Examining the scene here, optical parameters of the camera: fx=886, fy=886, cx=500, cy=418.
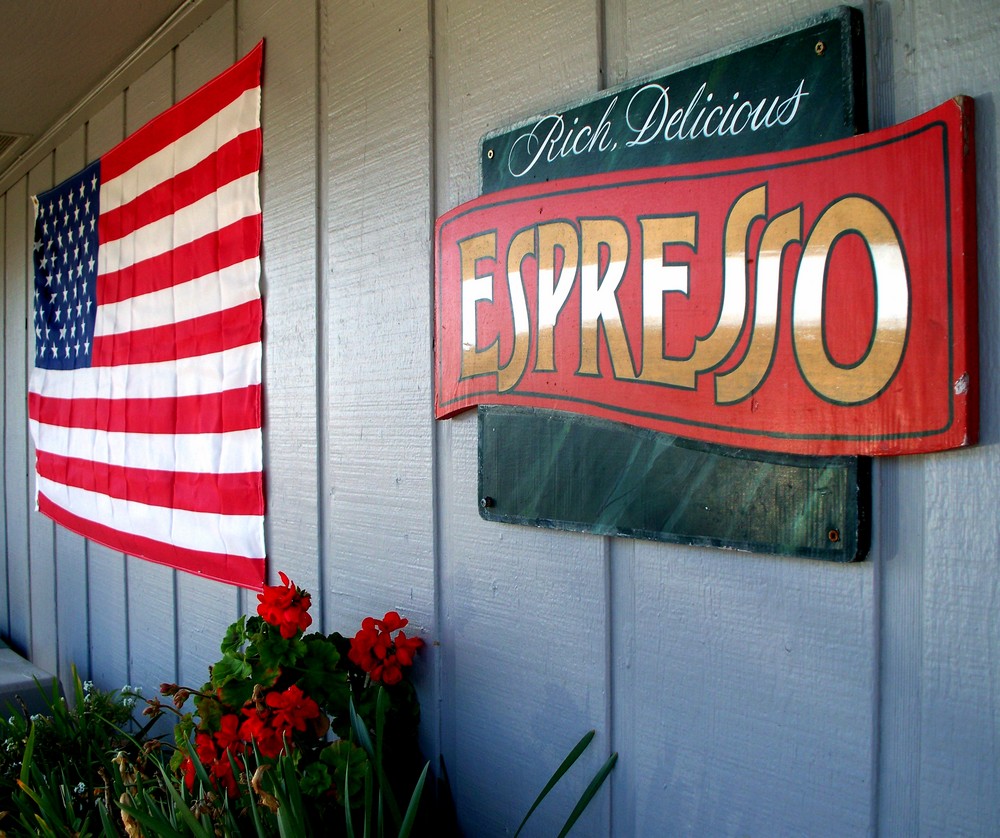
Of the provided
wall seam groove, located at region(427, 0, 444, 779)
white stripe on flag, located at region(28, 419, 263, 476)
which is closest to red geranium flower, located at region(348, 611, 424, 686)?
wall seam groove, located at region(427, 0, 444, 779)

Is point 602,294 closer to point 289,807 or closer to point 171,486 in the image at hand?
point 289,807

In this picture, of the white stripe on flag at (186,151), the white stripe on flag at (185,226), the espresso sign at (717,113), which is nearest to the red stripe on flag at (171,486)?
the white stripe on flag at (185,226)

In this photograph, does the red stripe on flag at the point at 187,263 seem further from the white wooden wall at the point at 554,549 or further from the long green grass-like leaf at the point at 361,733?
the long green grass-like leaf at the point at 361,733

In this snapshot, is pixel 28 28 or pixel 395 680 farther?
pixel 28 28

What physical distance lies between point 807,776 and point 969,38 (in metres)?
0.82

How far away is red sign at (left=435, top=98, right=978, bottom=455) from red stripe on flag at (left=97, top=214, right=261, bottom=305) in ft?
3.14

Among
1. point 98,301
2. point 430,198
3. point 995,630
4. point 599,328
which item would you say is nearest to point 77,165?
point 98,301

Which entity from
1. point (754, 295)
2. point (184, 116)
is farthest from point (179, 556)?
point (754, 295)

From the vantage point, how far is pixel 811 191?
0.99 meters

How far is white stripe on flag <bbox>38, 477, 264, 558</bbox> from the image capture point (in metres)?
2.22

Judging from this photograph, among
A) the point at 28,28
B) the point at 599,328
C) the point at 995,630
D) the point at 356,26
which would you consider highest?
the point at 28,28

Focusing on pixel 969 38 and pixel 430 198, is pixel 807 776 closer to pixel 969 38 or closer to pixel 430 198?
pixel 969 38

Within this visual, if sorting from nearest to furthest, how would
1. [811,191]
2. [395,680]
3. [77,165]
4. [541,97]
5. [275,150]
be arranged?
[811,191]
[541,97]
[395,680]
[275,150]
[77,165]

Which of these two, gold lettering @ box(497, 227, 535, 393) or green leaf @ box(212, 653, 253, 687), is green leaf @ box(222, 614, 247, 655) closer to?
green leaf @ box(212, 653, 253, 687)
